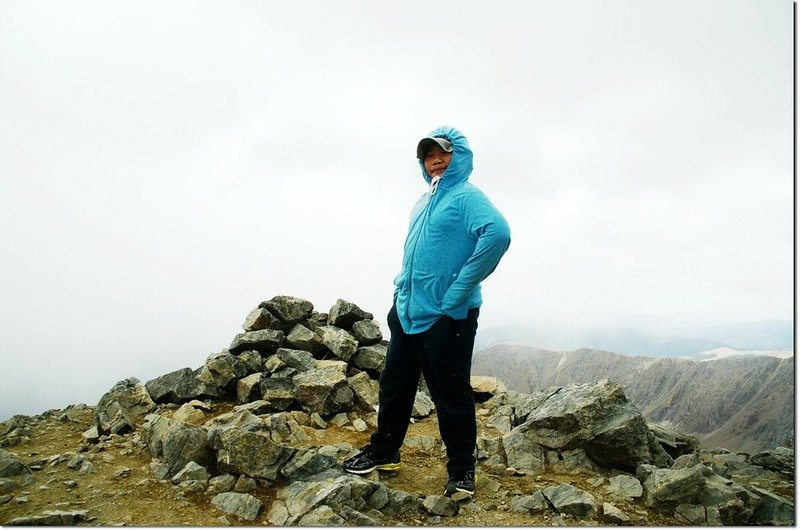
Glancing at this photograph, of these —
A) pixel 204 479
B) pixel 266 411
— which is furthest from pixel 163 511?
pixel 266 411

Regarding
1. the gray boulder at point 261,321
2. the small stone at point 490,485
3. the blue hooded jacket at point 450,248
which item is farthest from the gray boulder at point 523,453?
the gray boulder at point 261,321

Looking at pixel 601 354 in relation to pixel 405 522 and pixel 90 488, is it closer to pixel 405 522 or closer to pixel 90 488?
pixel 405 522

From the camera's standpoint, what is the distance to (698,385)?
65.7ft

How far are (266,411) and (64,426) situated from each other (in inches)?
142

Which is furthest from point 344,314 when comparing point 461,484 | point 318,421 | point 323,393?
point 461,484

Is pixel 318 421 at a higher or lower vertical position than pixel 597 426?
lower

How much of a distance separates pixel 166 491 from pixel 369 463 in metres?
2.38

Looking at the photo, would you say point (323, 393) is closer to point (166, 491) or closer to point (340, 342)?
point (340, 342)

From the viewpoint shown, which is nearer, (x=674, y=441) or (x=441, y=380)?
(x=441, y=380)

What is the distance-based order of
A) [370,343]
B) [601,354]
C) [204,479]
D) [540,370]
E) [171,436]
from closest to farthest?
[204,479]
[171,436]
[370,343]
[601,354]
[540,370]

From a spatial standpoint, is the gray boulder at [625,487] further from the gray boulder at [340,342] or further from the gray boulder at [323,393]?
the gray boulder at [340,342]

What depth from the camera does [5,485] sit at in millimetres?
4664

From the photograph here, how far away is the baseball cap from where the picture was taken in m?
4.95

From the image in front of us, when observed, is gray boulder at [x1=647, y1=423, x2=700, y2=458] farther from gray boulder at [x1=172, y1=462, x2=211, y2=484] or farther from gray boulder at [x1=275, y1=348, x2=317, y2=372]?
gray boulder at [x1=172, y1=462, x2=211, y2=484]
